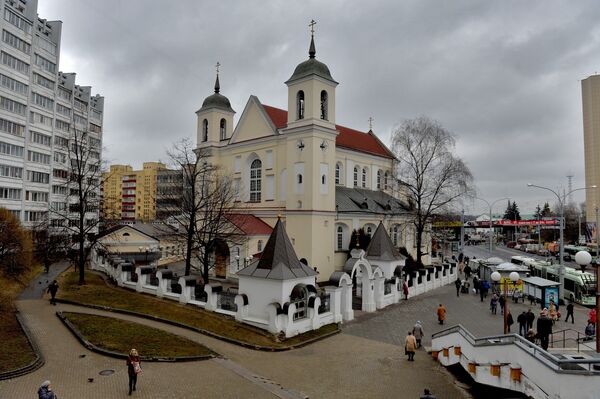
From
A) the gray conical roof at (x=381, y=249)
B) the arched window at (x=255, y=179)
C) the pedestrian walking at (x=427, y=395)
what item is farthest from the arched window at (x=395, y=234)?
the pedestrian walking at (x=427, y=395)

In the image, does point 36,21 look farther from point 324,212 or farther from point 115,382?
point 115,382

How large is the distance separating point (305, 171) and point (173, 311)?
47.2 ft

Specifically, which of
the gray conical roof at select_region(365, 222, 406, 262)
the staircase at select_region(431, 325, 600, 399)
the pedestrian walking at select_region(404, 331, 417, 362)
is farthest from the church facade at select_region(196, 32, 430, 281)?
the staircase at select_region(431, 325, 600, 399)

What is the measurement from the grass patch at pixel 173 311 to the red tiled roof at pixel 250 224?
9302 mm

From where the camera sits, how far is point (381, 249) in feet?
87.7

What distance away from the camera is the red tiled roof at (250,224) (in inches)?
1177

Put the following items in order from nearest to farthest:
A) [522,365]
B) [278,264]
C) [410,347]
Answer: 1. [522,365]
2. [410,347]
3. [278,264]

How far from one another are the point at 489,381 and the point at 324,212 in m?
19.5

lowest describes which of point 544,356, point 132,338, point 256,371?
point 256,371

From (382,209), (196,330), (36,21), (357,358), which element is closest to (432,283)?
(382,209)

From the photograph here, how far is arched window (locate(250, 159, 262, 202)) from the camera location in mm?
34744

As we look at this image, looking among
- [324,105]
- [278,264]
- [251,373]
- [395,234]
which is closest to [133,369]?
[251,373]

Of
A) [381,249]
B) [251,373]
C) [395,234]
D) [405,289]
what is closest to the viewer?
[251,373]

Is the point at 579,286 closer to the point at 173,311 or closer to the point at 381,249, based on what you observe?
the point at 381,249
